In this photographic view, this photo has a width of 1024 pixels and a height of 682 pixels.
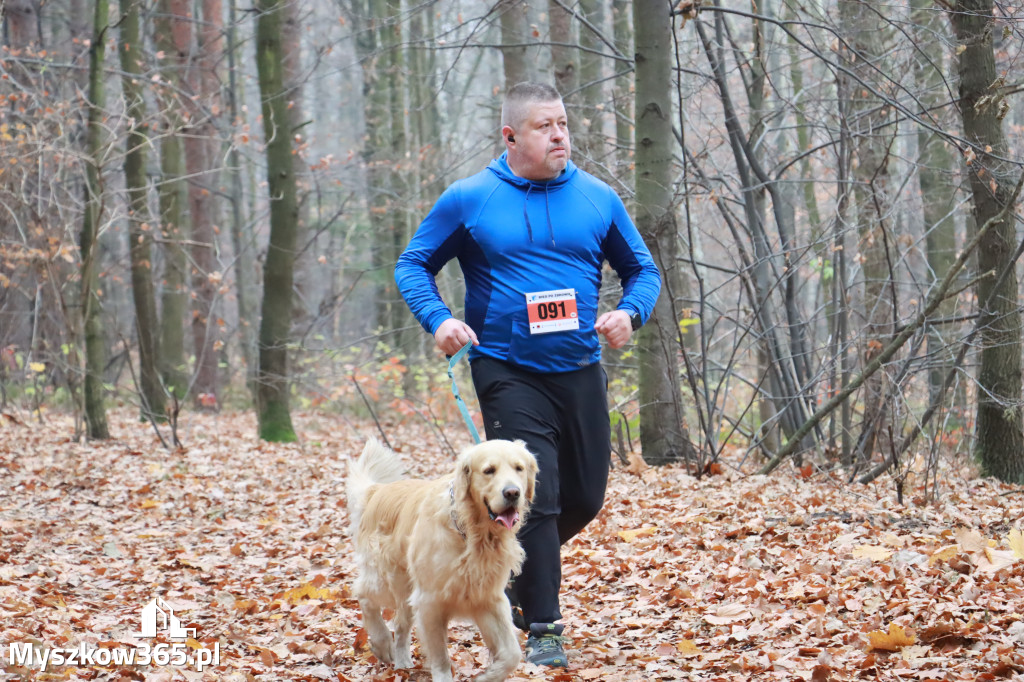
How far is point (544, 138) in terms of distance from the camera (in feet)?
14.2

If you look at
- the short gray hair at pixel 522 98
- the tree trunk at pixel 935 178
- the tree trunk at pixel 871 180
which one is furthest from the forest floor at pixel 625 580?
the short gray hair at pixel 522 98

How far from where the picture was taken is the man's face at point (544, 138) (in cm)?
434

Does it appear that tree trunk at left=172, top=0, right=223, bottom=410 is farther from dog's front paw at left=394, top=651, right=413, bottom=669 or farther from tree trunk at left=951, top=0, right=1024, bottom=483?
dog's front paw at left=394, top=651, right=413, bottom=669

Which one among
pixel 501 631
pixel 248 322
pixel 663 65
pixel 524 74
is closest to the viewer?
pixel 501 631

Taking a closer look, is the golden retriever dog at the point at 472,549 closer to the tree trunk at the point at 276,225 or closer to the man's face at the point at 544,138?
the man's face at the point at 544,138

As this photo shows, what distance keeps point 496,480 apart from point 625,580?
2426mm

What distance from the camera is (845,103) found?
28.2ft

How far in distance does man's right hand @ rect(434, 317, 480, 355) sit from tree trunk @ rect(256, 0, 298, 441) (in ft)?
29.6

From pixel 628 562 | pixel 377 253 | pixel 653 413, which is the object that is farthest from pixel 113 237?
pixel 628 562

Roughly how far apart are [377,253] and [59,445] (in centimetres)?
1596

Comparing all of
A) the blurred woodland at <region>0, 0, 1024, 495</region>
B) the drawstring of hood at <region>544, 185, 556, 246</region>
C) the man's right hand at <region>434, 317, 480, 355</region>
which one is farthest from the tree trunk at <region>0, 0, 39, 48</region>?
the man's right hand at <region>434, 317, 480, 355</region>

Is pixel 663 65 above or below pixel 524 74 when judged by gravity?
below

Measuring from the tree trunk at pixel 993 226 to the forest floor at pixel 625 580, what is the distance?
2.00 ft

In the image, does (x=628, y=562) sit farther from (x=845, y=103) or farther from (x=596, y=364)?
(x=845, y=103)
